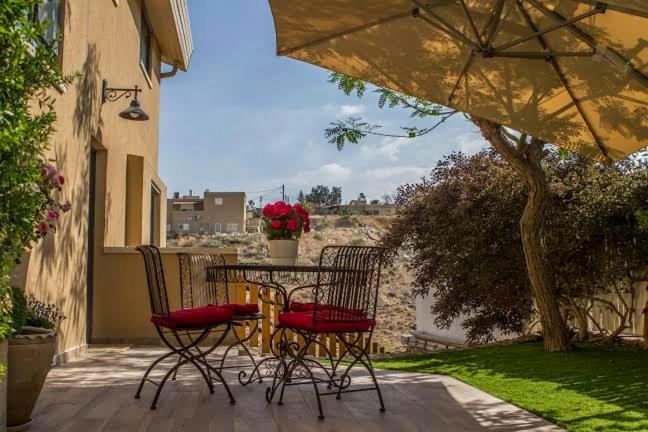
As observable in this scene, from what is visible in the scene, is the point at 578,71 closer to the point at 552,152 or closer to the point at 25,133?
the point at 25,133

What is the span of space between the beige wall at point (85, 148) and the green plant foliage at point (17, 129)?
1768mm

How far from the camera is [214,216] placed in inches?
1013

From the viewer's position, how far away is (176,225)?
87.5ft

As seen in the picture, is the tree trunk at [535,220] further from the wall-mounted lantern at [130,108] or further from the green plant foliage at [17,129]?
the green plant foliage at [17,129]

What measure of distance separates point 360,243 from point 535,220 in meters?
11.9

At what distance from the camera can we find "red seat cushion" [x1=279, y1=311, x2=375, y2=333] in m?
3.63

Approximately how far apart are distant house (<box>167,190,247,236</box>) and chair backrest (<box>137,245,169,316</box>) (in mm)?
20861

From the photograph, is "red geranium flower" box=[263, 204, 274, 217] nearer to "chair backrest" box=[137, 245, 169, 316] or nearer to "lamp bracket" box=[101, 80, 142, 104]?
"chair backrest" box=[137, 245, 169, 316]

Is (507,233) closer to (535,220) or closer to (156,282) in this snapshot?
(535,220)

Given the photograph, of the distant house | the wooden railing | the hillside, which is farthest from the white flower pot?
the distant house

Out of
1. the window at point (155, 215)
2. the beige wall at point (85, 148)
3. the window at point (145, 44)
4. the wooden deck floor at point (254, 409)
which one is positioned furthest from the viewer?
the window at point (155, 215)

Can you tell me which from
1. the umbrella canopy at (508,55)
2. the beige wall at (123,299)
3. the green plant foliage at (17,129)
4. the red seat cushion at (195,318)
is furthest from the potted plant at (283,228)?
the beige wall at (123,299)

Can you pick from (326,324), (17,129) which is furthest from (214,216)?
(17,129)

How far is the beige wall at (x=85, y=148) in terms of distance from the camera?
195 inches
